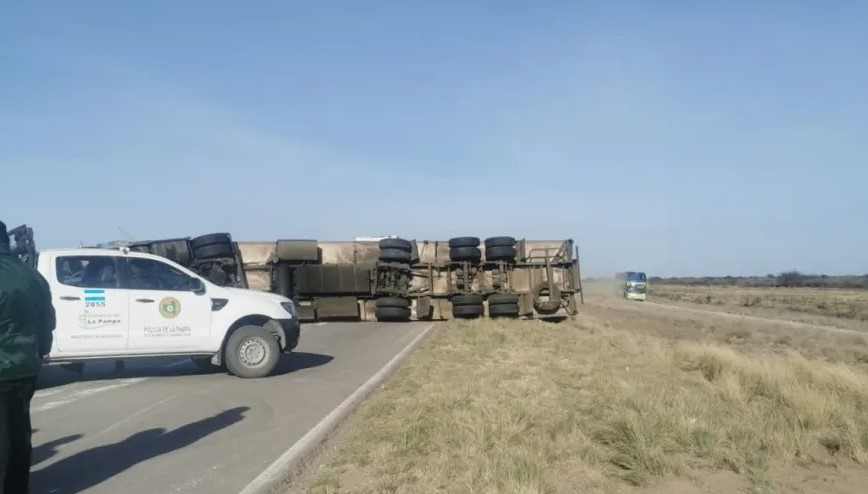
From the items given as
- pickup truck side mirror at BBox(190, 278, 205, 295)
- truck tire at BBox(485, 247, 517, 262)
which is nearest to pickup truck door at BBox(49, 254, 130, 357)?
pickup truck side mirror at BBox(190, 278, 205, 295)

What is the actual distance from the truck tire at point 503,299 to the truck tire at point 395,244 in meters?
3.46

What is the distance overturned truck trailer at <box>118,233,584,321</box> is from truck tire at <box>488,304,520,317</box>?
35 mm

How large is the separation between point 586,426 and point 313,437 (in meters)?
2.99

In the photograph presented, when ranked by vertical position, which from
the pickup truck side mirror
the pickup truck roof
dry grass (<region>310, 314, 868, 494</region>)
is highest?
the pickup truck roof

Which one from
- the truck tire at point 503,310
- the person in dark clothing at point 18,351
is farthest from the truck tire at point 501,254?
the person in dark clothing at point 18,351

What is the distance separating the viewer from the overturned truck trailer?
2414 centimetres

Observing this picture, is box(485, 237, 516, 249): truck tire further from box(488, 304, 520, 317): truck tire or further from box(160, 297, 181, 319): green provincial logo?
box(160, 297, 181, 319): green provincial logo

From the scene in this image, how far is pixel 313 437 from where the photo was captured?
23.8 feet

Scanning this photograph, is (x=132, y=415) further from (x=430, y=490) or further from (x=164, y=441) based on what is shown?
(x=430, y=490)

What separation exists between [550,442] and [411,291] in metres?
17.8

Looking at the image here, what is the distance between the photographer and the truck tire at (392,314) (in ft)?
78.3

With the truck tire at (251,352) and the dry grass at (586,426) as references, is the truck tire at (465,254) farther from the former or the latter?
the truck tire at (251,352)

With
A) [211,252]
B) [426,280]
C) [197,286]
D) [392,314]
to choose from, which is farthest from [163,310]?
[426,280]

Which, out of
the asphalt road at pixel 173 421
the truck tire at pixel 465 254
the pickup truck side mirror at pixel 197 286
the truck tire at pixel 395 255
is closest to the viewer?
the asphalt road at pixel 173 421
